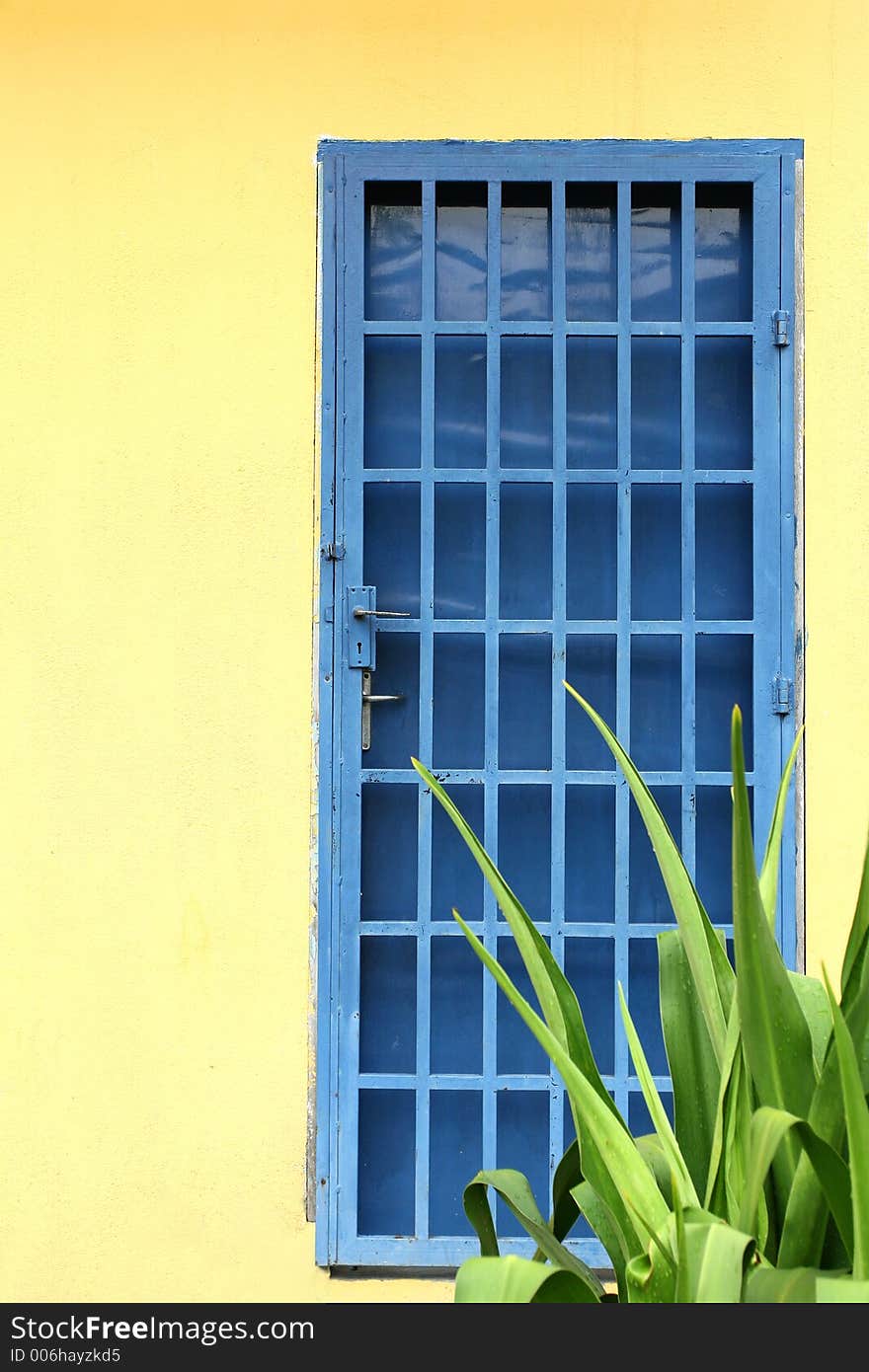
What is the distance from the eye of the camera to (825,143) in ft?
8.71

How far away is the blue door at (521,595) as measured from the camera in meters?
2.62

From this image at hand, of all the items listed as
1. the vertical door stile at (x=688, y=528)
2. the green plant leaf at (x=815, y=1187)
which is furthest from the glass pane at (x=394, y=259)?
the green plant leaf at (x=815, y=1187)

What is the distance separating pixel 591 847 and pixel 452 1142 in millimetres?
653

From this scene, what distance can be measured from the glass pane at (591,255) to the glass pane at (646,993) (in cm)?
129

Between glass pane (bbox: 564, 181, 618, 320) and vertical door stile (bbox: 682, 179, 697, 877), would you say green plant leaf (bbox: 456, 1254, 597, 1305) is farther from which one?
glass pane (bbox: 564, 181, 618, 320)

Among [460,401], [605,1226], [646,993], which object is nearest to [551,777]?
[646,993]

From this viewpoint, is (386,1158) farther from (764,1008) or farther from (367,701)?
(764,1008)

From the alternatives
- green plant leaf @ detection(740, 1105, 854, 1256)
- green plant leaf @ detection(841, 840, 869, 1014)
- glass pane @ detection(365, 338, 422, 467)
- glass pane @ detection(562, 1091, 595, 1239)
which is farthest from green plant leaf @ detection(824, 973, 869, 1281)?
glass pane @ detection(365, 338, 422, 467)

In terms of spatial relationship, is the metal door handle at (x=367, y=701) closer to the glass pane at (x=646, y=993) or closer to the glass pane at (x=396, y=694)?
the glass pane at (x=396, y=694)

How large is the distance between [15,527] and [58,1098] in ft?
3.82

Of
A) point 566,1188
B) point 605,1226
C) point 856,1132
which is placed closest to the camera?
point 856,1132

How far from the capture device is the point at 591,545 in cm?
269

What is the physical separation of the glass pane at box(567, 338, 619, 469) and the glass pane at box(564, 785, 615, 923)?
0.68 metres
